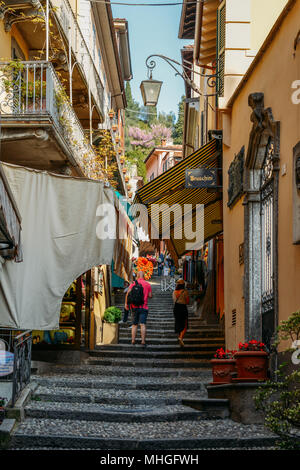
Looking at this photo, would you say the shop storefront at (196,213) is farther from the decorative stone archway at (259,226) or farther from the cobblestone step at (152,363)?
the decorative stone archway at (259,226)

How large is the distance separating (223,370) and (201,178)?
574cm

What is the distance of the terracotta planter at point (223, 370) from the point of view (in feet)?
33.7

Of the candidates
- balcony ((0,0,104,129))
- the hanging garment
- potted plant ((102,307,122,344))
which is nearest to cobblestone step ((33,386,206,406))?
the hanging garment

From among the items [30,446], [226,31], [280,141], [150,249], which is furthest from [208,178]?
[150,249]

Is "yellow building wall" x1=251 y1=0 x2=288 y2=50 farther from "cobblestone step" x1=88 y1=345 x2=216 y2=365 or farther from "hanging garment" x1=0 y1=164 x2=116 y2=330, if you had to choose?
"cobblestone step" x1=88 y1=345 x2=216 y2=365

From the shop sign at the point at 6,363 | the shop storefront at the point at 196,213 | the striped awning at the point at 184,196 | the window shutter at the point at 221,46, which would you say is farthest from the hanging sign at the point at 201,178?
the shop sign at the point at 6,363

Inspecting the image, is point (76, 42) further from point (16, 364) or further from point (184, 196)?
point (16, 364)

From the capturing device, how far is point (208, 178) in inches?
600

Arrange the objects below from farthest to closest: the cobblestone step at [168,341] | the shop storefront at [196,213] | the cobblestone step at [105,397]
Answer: the cobblestone step at [168,341] → the shop storefront at [196,213] → the cobblestone step at [105,397]

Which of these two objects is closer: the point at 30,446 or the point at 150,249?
the point at 30,446

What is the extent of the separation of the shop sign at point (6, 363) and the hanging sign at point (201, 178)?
5.80 metres

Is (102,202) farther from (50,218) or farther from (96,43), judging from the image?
(96,43)

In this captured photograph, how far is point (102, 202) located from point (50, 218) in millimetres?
1066

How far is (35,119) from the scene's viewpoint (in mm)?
13570
